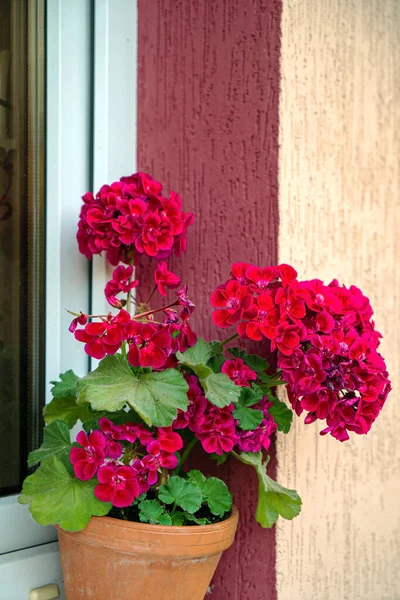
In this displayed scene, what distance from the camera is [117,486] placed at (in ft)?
3.48

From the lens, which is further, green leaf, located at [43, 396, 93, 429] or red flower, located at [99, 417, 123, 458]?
green leaf, located at [43, 396, 93, 429]

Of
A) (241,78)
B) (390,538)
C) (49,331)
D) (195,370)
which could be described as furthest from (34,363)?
(390,538)

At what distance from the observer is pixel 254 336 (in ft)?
3.58

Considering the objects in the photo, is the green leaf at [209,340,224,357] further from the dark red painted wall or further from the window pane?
the window pane

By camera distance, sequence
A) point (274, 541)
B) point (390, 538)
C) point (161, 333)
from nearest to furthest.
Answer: point (161, 333), point (274, 541), point (390, 538)

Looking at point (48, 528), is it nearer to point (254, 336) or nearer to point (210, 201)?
point (254, 336)

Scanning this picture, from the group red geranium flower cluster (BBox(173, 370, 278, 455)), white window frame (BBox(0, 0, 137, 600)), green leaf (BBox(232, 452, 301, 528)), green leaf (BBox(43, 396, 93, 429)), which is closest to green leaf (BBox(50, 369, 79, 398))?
green leaf (BBox(43, 396, 93, 429))

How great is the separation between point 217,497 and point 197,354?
9.7 inches

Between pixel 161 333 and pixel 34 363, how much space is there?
41cm

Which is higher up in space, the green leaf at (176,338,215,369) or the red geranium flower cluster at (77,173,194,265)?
the red geranium flower cluster at (77,173,194,265)

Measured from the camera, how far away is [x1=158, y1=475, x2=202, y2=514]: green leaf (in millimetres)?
1092

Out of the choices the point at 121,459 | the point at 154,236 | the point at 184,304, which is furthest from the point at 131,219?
the point at 121,459

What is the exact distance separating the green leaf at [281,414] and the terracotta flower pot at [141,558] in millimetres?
223

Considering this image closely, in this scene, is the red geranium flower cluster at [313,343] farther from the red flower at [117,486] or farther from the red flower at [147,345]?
the red flower at [117,486]
